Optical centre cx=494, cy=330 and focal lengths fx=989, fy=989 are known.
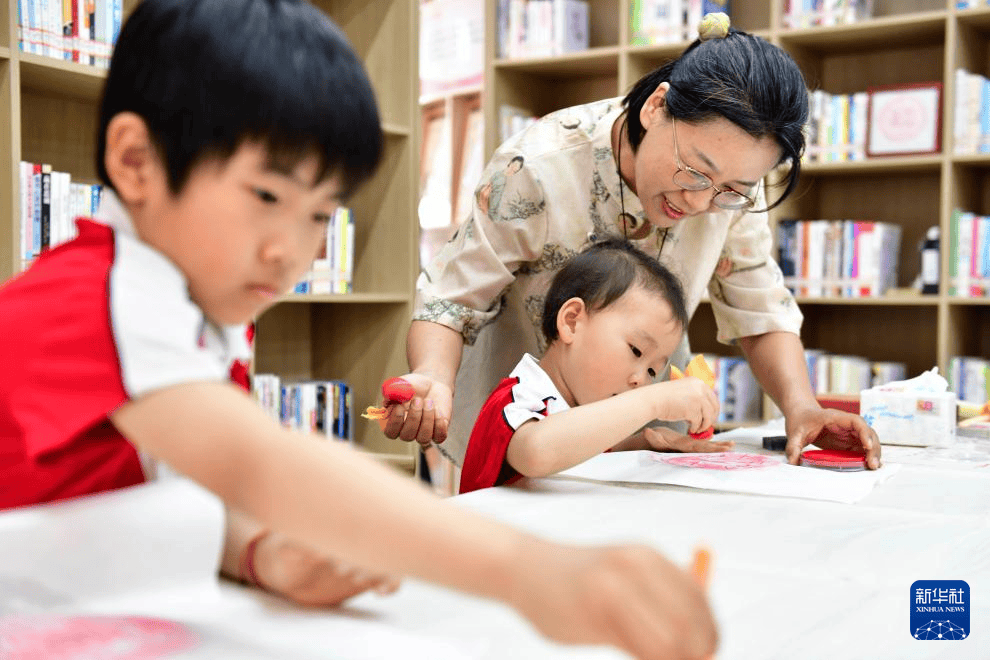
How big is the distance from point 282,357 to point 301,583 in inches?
109

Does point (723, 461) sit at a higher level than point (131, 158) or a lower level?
lower

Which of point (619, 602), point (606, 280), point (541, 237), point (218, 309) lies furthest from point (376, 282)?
point (619, 602)

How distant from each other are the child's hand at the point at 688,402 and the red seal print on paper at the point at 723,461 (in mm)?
75

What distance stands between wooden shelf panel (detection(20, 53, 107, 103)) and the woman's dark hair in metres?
1.39

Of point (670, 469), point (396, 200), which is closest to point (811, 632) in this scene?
point (670, 469)

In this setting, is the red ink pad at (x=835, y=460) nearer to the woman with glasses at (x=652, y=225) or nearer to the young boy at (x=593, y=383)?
the woman with glasses at (x=652, y=225)

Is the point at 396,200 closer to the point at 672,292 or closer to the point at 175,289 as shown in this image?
the point at 672,292

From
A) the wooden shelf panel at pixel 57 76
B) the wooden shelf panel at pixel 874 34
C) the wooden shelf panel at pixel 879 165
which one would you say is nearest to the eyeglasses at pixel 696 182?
the wooden shelf panel at pixel 57 76

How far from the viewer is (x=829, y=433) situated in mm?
1542

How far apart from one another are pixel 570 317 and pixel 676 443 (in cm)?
26

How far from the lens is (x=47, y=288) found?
57cm

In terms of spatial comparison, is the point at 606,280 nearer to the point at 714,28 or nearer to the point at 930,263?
the point at 714,28

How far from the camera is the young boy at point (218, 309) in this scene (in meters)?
0.45

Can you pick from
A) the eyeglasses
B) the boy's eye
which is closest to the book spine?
the eyeglasses
